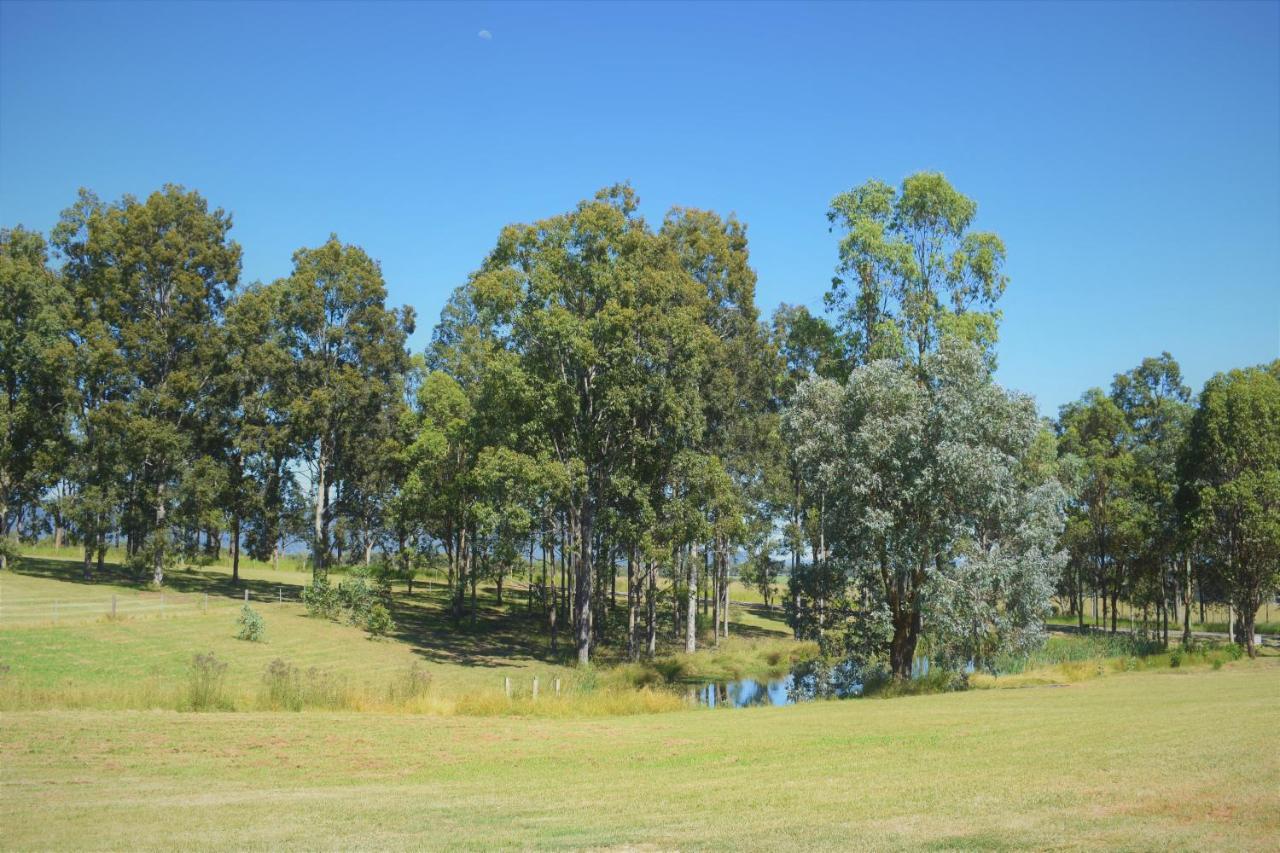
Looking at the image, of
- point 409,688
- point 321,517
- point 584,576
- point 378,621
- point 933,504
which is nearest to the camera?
point 409,688

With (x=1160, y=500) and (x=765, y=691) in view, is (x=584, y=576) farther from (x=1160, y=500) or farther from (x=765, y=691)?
(x=1160, y=500)

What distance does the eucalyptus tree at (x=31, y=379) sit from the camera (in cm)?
5250

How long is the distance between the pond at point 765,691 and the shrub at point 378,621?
54.0 feet

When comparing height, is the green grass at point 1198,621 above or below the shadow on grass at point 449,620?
below

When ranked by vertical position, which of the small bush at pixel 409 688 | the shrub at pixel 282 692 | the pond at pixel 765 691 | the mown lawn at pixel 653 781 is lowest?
the pond at pixel 765 691

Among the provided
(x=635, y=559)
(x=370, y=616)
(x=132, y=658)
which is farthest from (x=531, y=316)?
(x=132, y=658)

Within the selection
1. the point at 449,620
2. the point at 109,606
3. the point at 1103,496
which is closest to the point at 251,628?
the point at 109,606

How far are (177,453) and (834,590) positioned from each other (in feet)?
131

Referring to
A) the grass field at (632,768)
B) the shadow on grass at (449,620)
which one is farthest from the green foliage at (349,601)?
the grass field at (632,768)

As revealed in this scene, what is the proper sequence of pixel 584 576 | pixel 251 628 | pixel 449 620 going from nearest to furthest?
1. pixel 251 628
2. pixel 584 576
3. pixel 449 620

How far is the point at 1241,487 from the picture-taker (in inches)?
1741

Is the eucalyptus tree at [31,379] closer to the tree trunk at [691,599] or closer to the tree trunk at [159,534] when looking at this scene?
the tree trunk at [159,534]

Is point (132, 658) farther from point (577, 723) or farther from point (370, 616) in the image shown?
point (577, 723)

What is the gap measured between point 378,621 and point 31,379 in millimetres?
26610
